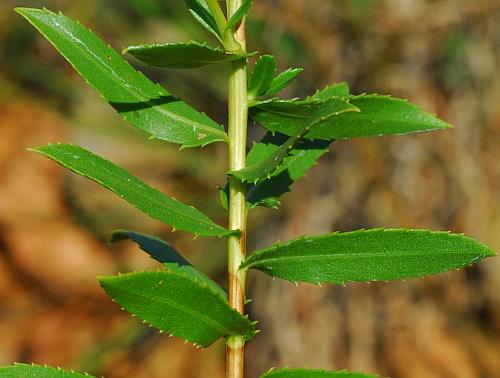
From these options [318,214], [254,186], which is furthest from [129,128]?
[254,186]

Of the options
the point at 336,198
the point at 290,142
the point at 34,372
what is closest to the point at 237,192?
the point at 290,142

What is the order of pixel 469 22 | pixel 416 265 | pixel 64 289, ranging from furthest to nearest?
pixel 64 289
pixel 469 22
pixel 416 265

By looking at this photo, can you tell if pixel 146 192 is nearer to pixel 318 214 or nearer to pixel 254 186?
pixel 254 186

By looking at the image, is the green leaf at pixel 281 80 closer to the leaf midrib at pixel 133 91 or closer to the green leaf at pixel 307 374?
the leaf midrib at pixel 133 91

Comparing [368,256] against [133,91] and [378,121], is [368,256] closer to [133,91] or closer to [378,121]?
[378,121]

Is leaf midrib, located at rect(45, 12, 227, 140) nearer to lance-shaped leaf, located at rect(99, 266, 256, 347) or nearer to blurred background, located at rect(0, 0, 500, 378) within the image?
lance-shaped leaf, located at rect(99, 266, 256, 347)

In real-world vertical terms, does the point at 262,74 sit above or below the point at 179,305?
above

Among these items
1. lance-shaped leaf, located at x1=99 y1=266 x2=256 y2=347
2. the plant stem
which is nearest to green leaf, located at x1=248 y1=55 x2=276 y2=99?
the plant stem
